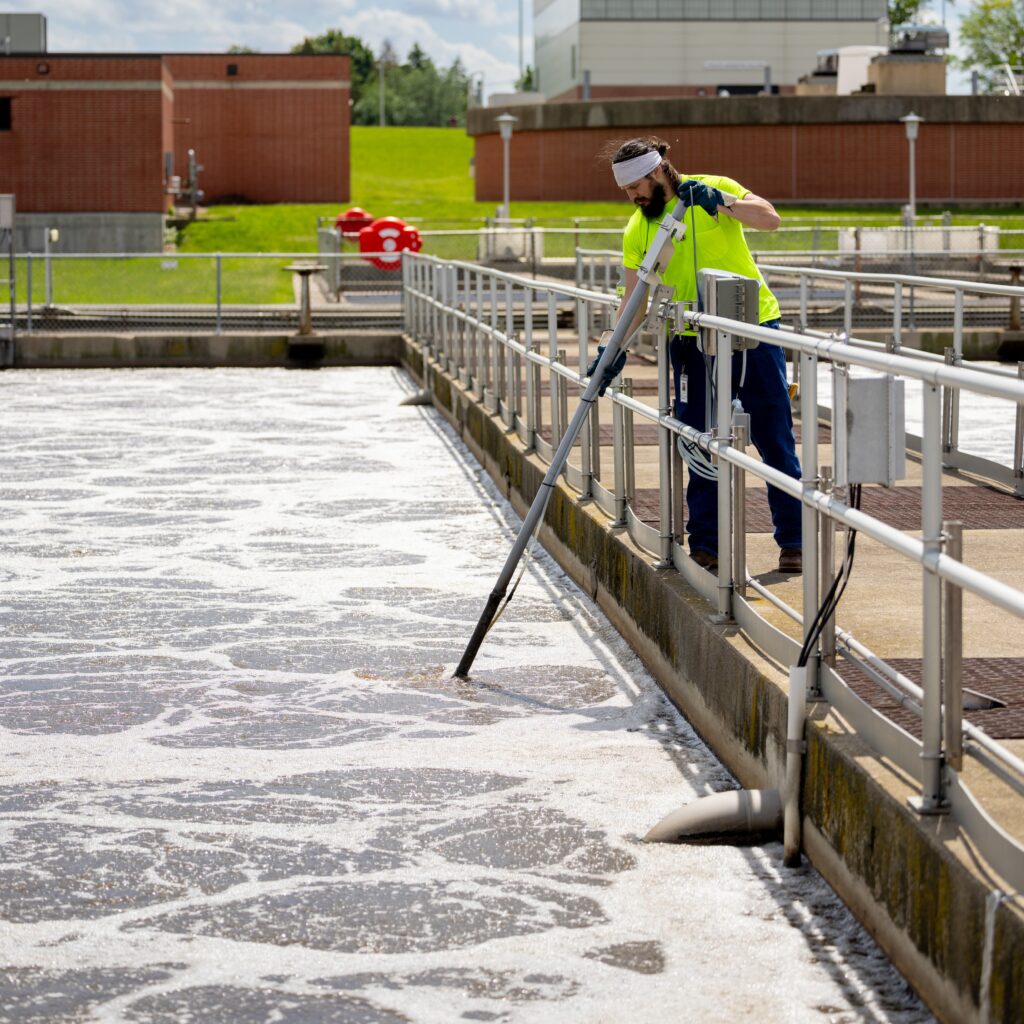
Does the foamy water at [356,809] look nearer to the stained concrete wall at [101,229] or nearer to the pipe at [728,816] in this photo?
the pipe at [728,816]

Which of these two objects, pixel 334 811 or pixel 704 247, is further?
pixel 704 247

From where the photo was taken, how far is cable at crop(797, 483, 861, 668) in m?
4.84

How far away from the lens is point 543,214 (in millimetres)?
48188

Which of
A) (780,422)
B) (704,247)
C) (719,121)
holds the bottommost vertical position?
(780,422)

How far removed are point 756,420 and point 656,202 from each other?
0.92 m

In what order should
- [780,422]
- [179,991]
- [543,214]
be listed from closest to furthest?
[179,991] → [780,422] → [543,214]

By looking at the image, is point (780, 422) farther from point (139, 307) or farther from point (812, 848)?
point (139, 307)

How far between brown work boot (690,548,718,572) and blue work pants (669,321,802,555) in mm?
16

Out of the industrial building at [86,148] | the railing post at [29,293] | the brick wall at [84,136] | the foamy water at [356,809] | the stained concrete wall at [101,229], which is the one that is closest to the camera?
the foamy water at [356,809]

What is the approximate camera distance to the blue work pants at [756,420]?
22.0ft

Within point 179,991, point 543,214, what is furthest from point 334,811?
point 543,214

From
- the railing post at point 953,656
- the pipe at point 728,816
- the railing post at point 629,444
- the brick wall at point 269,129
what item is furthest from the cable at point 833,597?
the brick wall at point 269,129

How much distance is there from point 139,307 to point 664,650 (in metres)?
21.8

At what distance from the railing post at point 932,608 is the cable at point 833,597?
0.70 metres
